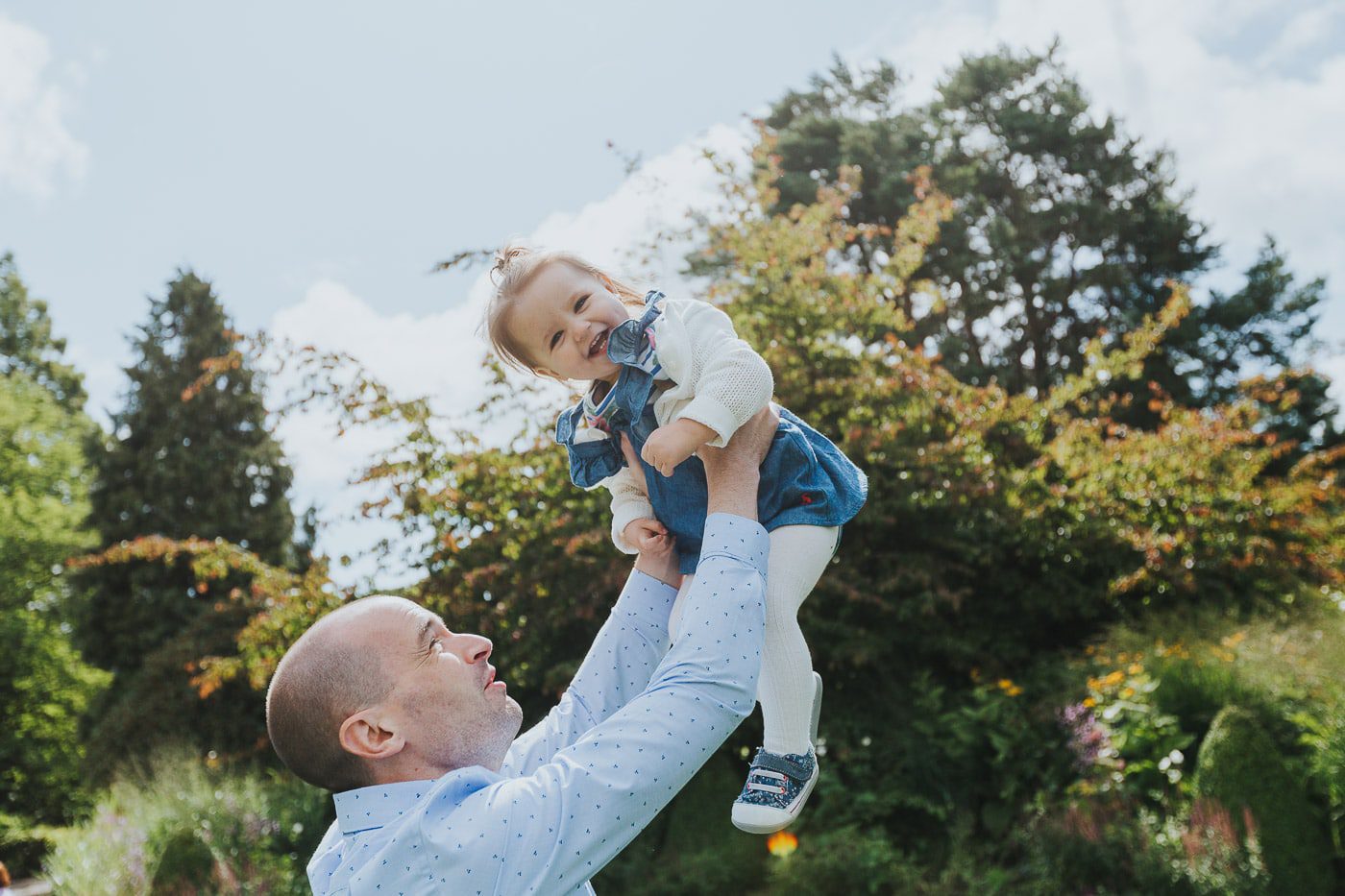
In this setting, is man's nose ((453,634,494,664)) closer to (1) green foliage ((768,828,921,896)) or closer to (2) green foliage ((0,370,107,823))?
(1) green foliage ((768,828,921,896))

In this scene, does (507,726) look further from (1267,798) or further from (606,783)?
(1267,798)

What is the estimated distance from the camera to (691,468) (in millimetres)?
1860

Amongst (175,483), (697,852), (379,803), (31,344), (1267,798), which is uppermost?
(31,344)

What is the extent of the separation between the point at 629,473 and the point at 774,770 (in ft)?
1.93

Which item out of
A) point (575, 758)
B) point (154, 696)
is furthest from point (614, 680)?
point (154, 696)

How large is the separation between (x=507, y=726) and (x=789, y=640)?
49cm

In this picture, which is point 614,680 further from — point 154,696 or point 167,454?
point 167,454

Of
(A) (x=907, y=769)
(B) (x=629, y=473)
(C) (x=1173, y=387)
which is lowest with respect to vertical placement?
(B) (x=629, y=473)

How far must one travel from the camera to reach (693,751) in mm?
1456

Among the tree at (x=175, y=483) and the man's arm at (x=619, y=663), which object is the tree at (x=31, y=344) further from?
the man's arm at (x=619, y=663)

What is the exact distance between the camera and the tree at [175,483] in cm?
1603

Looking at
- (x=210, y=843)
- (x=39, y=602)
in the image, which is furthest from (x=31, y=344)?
A: (x=210, y=843)

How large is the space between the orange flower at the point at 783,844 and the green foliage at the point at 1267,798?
2038mm

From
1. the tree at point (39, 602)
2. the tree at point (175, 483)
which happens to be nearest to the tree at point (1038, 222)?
the tree at point (175, 483)
